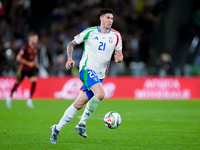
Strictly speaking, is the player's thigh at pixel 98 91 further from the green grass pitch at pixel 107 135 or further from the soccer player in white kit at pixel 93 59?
the green grass pitch at pixel 107 135

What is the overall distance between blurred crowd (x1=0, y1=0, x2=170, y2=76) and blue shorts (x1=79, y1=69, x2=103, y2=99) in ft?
41.5

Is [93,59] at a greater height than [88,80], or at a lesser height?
greater

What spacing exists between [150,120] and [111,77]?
866 centimetres

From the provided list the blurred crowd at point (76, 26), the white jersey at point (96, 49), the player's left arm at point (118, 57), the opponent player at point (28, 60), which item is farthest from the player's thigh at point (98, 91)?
the blurred crowd at point (76, 26)

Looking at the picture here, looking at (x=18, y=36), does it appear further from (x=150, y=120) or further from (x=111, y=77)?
(x=150, y=120)

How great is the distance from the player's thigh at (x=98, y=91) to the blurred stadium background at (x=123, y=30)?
40.5ft

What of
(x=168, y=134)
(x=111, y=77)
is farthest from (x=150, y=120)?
(x=111, y=77)

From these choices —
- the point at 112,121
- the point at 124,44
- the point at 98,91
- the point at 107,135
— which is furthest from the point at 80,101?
the point at 124,44

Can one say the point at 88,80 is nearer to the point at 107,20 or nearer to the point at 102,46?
the point at 102,46

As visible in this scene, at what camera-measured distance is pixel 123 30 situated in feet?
70.5

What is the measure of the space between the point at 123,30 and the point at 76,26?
2.71 meters

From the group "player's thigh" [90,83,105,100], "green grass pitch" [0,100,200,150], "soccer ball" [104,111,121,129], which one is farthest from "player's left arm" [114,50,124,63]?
"green grass pitch" [0,100,200,150]

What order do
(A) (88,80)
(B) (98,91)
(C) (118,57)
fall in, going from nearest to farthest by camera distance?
1. (B) (98,91)
2. (A) (88,80)
3. (C) (118,57)

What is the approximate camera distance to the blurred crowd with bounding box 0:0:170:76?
20.4m
